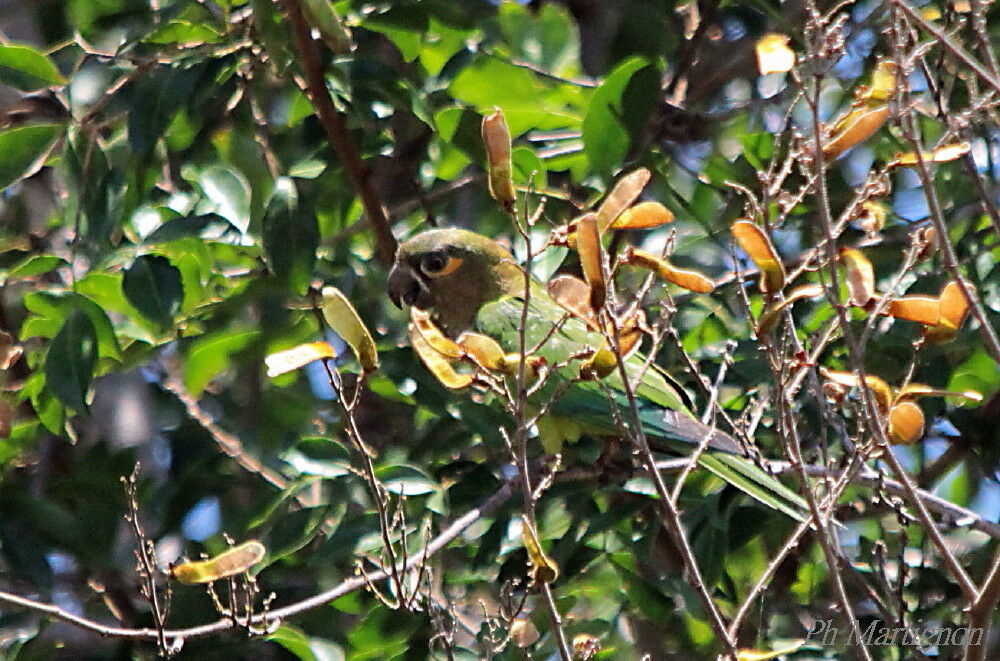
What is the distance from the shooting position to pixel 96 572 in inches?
151

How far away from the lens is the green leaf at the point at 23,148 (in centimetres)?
328

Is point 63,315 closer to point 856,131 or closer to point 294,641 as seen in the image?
point 294,641

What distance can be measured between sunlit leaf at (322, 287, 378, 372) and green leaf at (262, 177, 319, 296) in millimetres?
1055

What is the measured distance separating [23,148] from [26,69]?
8.9 inches

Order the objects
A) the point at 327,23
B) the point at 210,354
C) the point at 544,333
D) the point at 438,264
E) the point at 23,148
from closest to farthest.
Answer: the point at 327,23 → the point at 23,148 → the point at 210,354 → the point at 544,333 → the point at 438,264

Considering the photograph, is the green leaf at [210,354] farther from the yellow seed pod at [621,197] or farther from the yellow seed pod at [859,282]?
the yellow seed pod at [859,282]

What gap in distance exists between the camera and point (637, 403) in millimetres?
3941

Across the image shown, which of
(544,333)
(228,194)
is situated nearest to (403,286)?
(544,333)

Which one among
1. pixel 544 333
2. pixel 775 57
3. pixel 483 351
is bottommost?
pixel 544 333

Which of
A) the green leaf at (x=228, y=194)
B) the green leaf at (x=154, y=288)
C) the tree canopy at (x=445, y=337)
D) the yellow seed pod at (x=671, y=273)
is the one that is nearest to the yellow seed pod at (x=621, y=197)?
the yellow seed pod at (x=671, y=273)

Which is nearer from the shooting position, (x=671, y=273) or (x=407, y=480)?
(x=671, y=273)

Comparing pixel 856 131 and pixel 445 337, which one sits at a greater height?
pixel 856 131

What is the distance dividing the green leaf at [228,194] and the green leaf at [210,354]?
33 cm

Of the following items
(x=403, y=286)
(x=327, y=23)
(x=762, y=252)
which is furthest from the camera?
(x=403, y=286)
